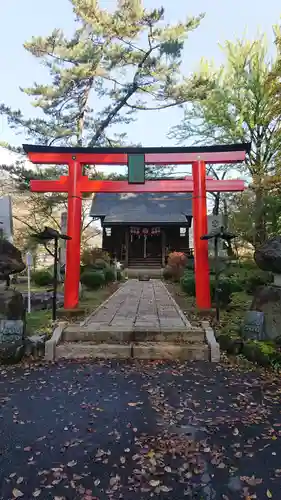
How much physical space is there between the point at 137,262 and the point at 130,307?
15432mm

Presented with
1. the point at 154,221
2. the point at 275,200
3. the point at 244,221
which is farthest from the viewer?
the point at 154,221

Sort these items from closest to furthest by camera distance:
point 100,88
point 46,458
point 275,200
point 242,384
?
point 46,458 < point 242,384 < point 275,200 < point 100,88

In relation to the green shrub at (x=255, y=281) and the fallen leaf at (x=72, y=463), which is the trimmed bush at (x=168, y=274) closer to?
the green shrub at (x=255, y=281)

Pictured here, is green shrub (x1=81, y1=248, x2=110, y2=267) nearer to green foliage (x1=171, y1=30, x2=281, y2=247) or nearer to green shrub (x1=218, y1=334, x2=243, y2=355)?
green foliage (x1=171, y1=30, x2=281, y2=247)

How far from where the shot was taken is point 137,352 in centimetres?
564

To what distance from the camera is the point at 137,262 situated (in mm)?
24344

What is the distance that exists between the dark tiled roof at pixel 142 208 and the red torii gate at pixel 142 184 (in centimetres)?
1431

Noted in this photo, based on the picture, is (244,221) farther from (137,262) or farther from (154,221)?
(137,262)

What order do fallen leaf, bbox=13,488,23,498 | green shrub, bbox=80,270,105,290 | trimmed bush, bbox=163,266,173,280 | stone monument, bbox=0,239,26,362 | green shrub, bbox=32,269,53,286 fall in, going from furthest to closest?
trimmed bush, bbox=163,266,173,280 → green shrub, bbox=32,269,53,286 → green shrub, bbox=80,270,105,290 → stone monument, bbox=0,239,26,362 → fallen leaf, bbox=13,488,23,498

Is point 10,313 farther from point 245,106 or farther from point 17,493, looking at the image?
point 245,106

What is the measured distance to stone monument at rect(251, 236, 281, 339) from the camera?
214 inches

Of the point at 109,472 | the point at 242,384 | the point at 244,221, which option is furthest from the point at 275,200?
the point at 109,472

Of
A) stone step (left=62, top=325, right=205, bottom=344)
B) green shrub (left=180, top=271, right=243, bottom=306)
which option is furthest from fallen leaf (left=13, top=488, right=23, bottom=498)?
green shrub (left=180, top=271, right=243, bottom=306)

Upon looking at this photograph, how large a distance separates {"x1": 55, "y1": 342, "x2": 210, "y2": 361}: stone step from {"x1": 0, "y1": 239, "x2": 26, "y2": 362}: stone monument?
623 millimetres
